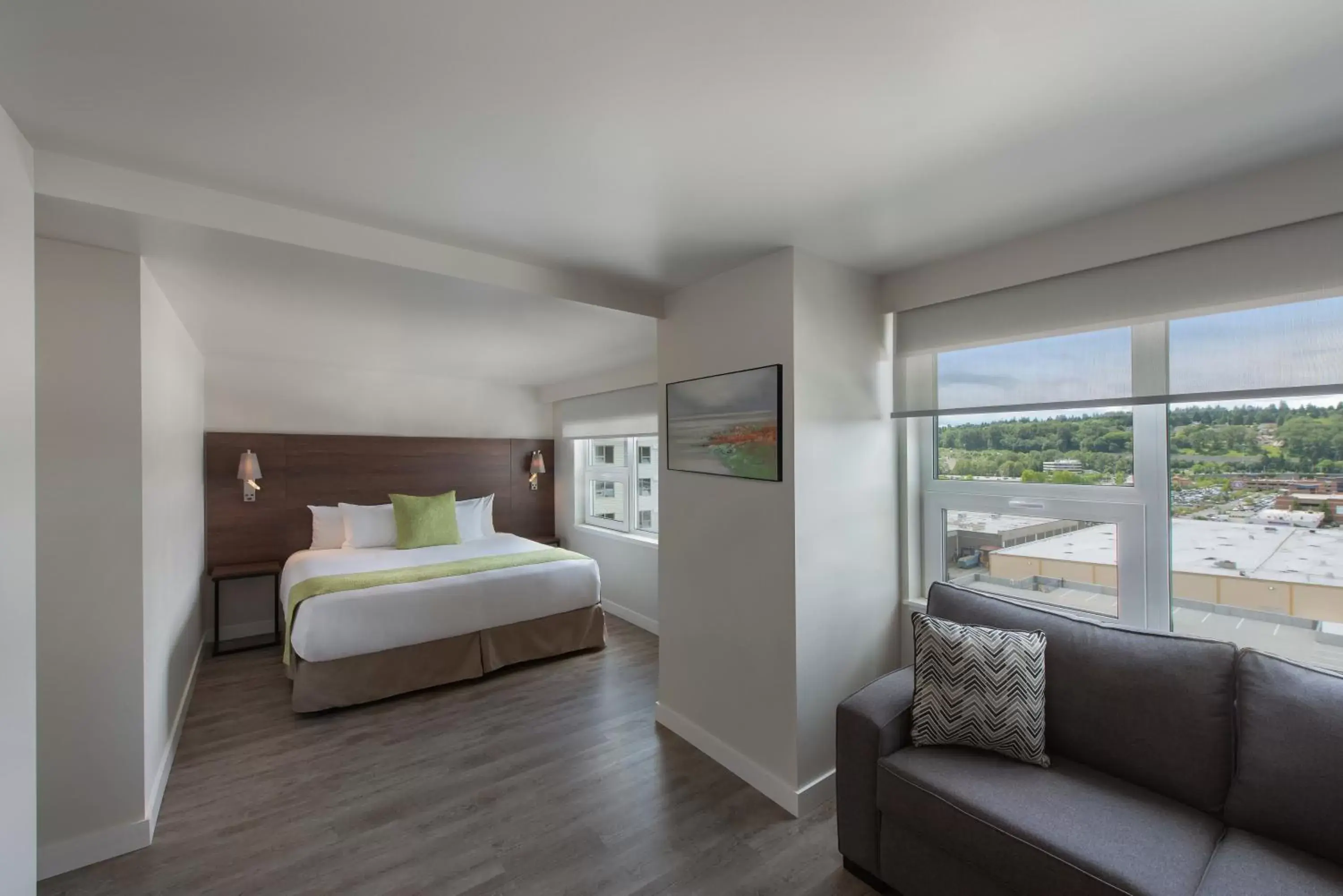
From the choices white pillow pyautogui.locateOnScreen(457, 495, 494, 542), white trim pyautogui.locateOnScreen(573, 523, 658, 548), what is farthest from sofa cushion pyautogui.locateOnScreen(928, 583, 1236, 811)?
white pillow pyautogui.locateOnScreen(457, 495, 494, 542)

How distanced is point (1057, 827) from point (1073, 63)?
1.90 m

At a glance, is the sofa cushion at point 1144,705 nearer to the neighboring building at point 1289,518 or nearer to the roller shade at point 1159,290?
the neighboring building at point 1289,518

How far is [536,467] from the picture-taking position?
5.86 m

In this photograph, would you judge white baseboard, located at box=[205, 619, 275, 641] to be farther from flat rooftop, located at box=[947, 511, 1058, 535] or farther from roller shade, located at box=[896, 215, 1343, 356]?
roller shade, located at box=[896, 215, 1343, 356]

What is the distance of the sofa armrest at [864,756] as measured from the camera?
6.20 ft

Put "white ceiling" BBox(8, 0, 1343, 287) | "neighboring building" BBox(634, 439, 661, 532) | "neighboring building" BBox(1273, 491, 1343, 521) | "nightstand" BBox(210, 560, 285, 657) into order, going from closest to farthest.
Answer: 1. "white ceiling" BBox(8, 0, 1343, 287)
2. "neighboring building" BBox(1273, 491, 1343, 521)
3. "nightstand" BBox(210, 560, 285, 657)
4. "neighboring building" BBox(634, 439, 661, 532)

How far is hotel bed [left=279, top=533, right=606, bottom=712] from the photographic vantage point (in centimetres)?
319

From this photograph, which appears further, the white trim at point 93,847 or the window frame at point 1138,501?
the window frame at point 1138,501

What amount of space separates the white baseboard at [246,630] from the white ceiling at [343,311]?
2.11 meters

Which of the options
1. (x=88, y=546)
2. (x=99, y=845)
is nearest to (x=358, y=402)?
(x=88, y=546)

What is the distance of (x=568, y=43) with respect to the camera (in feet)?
3.97

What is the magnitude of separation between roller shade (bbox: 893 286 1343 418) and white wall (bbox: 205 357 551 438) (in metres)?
3.34

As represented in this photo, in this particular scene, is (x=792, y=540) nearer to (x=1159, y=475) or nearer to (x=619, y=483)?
(x=1159, y=475)

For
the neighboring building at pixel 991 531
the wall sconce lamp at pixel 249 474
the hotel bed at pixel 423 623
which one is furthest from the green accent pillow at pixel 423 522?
the neighboring building at pixel 991 531
